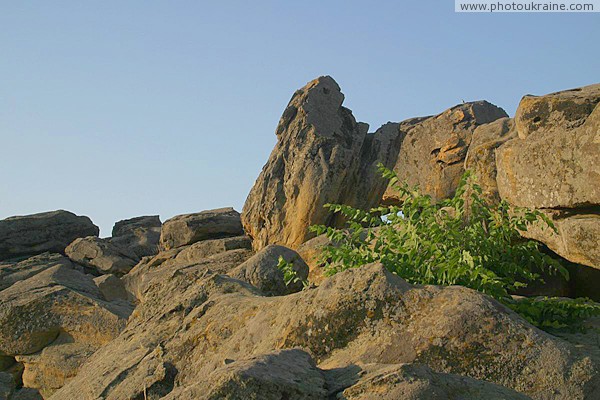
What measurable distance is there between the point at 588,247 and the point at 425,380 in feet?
18.3

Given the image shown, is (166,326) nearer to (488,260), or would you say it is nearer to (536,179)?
(488,260)

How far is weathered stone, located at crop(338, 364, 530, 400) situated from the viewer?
142 inches

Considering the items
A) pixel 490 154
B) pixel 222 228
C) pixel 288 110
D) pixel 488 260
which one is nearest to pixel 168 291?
pixel 488 260

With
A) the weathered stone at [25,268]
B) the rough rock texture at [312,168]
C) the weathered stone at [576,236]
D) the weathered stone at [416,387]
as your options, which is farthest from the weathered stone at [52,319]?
the weathered stone at [25,268]

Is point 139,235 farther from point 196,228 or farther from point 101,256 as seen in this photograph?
point 196,228

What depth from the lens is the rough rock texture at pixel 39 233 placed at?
3306cm

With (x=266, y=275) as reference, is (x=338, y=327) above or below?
below

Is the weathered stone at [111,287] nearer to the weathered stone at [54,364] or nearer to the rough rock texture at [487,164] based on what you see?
the weathered stone at [54,364]

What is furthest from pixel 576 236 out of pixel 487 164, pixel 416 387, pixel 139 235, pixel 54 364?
pixel 139 235

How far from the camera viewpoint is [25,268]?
27000mm

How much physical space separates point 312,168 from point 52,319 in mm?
10490

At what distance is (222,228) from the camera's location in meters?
26.3

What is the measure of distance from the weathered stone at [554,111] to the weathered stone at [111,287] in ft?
51.7

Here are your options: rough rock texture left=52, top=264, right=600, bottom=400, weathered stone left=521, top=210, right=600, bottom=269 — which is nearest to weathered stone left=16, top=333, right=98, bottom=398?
rough rock texture left=52, top=264, right=600, bottom=400
